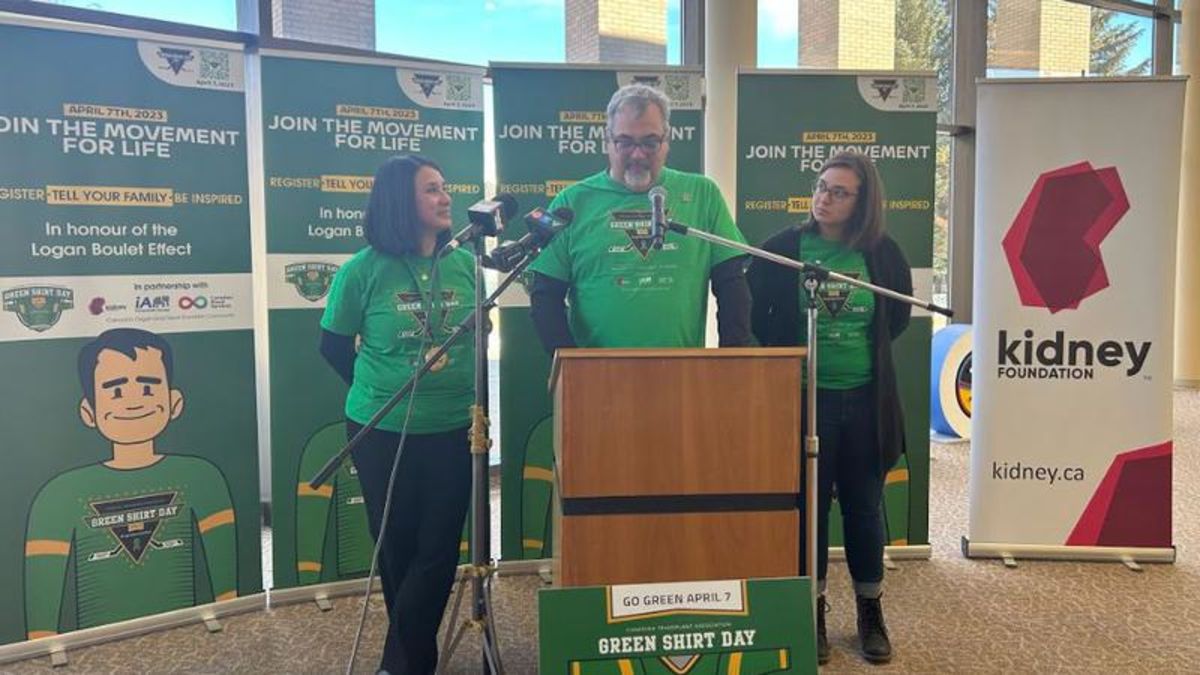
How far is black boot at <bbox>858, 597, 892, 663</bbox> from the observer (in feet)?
9.39

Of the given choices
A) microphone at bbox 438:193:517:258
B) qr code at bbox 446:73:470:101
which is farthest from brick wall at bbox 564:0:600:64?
microphone at bbox 438:193:517:258

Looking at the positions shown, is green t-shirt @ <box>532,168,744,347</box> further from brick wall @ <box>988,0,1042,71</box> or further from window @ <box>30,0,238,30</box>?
brick wall @ <box>988,0,1042,71</box>

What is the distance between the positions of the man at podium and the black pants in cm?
50

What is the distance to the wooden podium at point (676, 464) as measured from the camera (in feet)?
6.40

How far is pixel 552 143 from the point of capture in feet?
11.7

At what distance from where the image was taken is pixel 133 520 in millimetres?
3041

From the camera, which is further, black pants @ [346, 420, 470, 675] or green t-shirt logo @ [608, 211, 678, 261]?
green t-shirt logo @ [608, 211, 678, 261]

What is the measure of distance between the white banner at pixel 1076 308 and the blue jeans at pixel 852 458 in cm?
126

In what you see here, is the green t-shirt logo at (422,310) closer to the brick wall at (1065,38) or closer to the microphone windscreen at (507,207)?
the microphone windscreen at (507,207)

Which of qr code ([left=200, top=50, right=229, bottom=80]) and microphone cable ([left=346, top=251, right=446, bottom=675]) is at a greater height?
qr code ([left=200, top=50, right=229, bottom=80])

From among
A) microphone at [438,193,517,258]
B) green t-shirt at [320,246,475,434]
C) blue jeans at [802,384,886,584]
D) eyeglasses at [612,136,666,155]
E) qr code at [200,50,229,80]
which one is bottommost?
blue jeans at [802,384,886,584]

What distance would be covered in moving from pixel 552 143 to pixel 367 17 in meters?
1.46

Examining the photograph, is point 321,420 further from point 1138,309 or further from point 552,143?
point 1138,309

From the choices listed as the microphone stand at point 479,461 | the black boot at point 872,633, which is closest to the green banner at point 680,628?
the microphone stand at point 479,461
